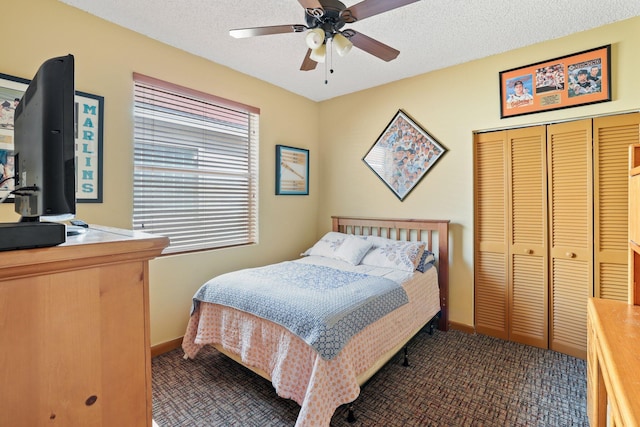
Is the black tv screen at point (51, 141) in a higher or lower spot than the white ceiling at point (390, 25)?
lower

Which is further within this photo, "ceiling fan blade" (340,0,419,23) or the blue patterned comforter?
the blue patterned comforter

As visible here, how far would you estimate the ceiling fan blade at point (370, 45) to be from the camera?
1917 mm

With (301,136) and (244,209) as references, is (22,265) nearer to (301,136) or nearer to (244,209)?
(244,209)

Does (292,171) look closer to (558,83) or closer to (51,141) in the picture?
(558,83)

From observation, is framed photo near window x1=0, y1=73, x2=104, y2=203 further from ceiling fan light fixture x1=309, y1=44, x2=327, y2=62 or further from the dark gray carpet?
ceiling fan light fixture x1=309, y1=44, x2=327, y2=62

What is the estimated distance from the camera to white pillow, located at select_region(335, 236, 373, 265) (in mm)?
3008

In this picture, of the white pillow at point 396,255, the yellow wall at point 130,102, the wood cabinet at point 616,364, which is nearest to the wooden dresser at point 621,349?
the wood cabinet at point 616,364

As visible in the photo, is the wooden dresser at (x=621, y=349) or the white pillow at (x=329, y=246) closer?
the wooden dresser at (x=621, y=349)

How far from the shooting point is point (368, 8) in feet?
5.41

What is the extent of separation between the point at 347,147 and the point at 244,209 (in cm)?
151

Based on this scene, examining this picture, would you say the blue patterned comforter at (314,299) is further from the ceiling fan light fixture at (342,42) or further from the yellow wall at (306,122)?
the ceiling fan light fixture at (342,42)

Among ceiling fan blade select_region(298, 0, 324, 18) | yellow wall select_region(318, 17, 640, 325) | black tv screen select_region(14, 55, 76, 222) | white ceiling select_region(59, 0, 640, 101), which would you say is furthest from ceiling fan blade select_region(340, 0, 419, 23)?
yellow wall select_region(318, 17, 640, 325)

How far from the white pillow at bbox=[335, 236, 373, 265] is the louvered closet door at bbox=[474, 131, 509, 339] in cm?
107

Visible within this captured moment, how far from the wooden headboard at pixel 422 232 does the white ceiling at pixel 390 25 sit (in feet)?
5.21
